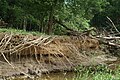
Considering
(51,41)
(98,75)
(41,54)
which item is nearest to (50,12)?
(51,41)

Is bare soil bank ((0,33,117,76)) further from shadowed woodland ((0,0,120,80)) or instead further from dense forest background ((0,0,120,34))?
dense forest background ((0,0,120,34))

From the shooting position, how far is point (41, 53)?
54.9ft

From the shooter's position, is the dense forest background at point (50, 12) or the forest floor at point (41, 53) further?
the dense forest background at point (50, 12)

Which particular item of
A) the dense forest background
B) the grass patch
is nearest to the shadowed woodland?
the dense forest background

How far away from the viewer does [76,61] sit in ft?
60.1

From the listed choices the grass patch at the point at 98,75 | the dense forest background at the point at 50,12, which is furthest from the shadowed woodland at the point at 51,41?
the grass patch at the point at 98,75

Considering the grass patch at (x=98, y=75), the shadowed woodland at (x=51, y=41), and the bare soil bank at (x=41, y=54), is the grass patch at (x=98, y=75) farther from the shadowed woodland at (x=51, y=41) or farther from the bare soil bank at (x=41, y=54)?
the shadowed woodland at (x=51, y=41)

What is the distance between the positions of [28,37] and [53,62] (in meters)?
2.45

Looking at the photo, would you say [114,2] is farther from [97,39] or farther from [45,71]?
[45,71]

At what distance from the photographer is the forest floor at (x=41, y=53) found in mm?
15180

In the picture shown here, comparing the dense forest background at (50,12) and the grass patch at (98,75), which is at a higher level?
the dense forest background at (50,12)

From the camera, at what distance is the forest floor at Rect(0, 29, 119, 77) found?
15.2 metres

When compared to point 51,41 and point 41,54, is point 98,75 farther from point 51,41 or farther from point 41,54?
point 51,41

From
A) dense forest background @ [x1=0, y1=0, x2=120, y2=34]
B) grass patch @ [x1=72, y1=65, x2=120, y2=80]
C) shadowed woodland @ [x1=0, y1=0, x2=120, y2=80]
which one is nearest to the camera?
grass patch @ [x1=72, y1=65, x2=120, y2=80]
